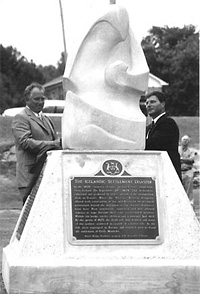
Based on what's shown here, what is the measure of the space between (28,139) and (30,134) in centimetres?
15

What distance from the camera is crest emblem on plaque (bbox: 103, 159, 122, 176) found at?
6.71m

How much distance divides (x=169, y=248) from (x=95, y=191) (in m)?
0.84

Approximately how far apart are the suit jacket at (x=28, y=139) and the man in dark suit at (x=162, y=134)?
3.41 feet

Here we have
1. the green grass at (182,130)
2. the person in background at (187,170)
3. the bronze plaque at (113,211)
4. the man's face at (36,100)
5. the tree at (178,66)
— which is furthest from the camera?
the tree at (178,66)

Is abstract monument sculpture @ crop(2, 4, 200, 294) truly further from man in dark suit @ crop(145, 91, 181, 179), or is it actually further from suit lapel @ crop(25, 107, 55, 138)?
suit lapel @ crop(25, 107, 55, 138)

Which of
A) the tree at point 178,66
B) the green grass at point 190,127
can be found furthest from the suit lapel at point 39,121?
the tree at point 178,66

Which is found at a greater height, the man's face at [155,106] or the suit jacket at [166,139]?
the man's face at [155,106]

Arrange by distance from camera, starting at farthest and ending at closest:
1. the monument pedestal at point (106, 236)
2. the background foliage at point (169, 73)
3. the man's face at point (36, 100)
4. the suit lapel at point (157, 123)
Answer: the background foliage at point (169, 73) < the man's face at point (36, 100) < the suit lapel at point (157, 123) < the monument pedestal at point (106, 236)

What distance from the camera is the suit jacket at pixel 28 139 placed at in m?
7.61

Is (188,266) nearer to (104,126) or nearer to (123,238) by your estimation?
(123,238)

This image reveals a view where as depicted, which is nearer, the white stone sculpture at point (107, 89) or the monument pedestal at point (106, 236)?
the monument pedestal at point (106, 236)

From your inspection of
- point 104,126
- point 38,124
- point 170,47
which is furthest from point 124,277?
point 170,47

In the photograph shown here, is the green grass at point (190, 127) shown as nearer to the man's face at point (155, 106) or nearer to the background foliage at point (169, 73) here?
the man's face at point (155, 106)

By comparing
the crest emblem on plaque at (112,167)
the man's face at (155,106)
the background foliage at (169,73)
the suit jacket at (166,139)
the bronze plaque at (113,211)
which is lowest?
the background foliage at (169,73)
